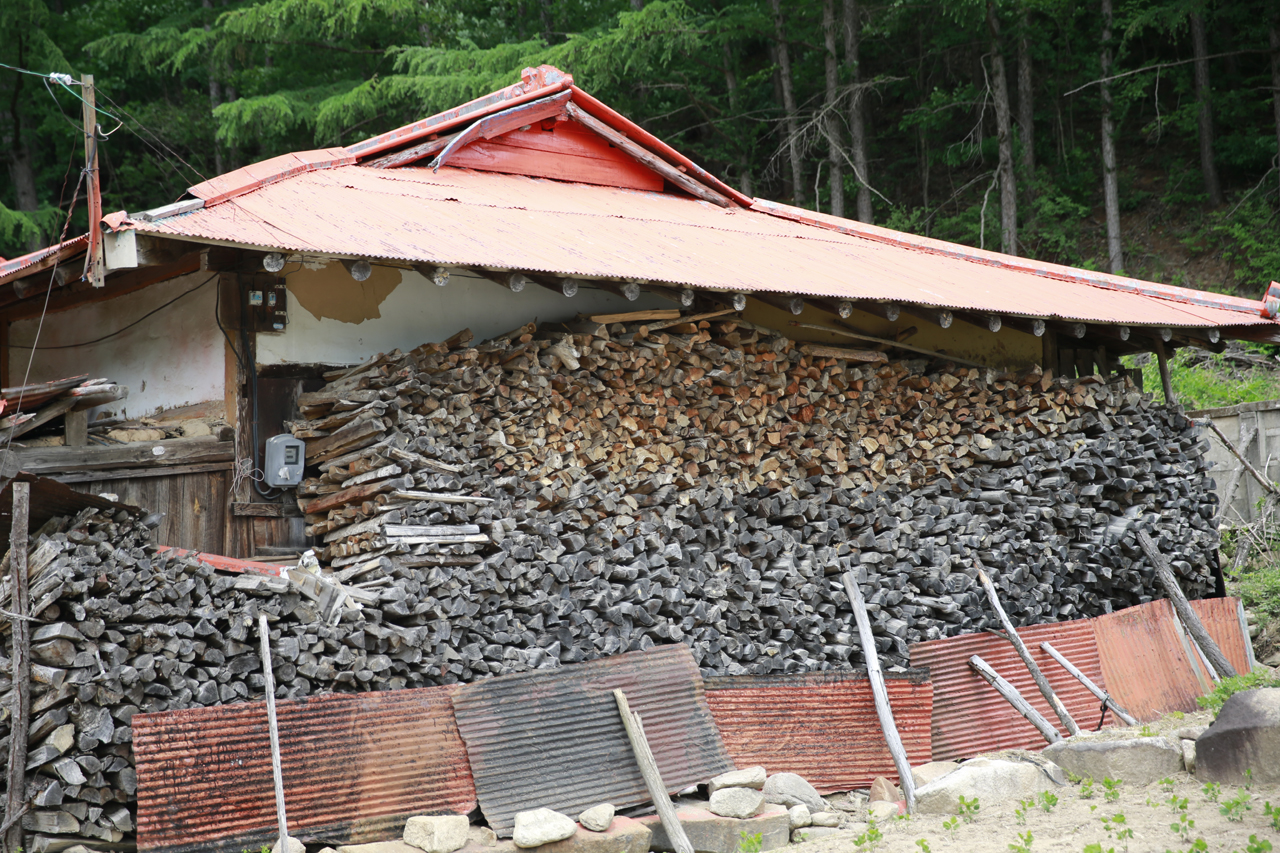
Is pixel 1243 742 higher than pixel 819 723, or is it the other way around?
pixel 1243 742

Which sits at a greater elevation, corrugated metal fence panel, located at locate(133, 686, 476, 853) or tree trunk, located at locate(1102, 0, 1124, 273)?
tree trunk, located at locate(1102, 0, 1124, 273)

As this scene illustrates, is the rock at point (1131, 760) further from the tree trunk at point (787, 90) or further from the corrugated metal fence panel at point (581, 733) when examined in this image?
the tree trunk at point (787, 90)

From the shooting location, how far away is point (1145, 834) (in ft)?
15.9

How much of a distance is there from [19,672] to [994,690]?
6.07m

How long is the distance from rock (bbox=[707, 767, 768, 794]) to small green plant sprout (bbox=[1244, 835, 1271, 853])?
7.93ft

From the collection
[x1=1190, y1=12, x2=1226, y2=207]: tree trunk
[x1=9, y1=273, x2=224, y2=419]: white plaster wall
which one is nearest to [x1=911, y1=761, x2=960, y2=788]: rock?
[x1=9, y1=273, x2=224, y2=419]: white plaster wall

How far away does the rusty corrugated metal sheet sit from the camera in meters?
5.78

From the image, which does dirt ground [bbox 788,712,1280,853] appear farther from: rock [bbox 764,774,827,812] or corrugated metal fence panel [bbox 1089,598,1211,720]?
corrugated metal fence panel [bbox 1089,598,1211,720]

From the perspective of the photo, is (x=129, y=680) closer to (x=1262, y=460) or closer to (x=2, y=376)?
(x=2, y=376)

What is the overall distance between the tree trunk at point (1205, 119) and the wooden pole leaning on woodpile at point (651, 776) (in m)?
17.8

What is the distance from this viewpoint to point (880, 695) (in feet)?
21.4

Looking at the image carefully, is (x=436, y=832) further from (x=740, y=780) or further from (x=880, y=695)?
(x=880, y=695)

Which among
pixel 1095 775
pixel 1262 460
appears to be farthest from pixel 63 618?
pixel 1262 460

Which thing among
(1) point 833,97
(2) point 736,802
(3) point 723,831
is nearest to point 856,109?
(1) point 833,97
